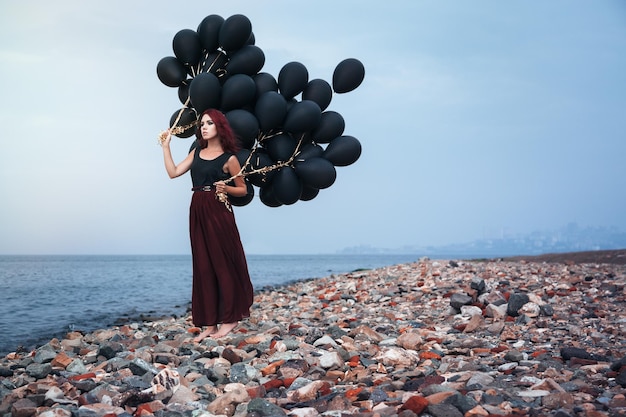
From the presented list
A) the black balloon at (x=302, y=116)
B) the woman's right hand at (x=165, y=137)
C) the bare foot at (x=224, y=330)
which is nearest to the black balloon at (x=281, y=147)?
the black balloon at (x=302, y=116)

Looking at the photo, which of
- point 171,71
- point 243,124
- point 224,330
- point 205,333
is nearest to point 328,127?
point 243,124

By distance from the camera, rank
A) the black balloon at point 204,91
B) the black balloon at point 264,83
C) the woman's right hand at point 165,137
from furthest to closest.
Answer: the black balloon at point 264,83
the woman's right hand at point 165,137
the black balloon at point 204,91

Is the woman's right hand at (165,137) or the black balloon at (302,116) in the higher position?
the black balloon at (302,116)

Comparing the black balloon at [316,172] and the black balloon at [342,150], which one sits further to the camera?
the black balloon at [342,150]

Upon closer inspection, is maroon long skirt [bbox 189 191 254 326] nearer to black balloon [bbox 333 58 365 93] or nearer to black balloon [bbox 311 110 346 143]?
black balloon [bbox 311 110 346 143]

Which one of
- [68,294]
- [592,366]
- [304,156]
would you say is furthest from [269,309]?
[68,294]

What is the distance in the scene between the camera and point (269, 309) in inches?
422

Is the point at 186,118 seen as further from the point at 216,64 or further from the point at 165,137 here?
the point at 216,64

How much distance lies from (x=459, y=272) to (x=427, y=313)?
447cm

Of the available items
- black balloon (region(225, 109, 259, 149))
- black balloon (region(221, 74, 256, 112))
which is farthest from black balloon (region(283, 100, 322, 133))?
black balloon (region(221, 74, 256, 112))

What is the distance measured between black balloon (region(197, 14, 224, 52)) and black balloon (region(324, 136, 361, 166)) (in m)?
1.83

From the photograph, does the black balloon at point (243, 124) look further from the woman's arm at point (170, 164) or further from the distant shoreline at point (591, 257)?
the distant shoreline at point (591, 257)

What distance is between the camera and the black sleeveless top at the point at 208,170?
22.2 feet

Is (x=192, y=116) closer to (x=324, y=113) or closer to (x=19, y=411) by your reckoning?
(x=324, y=113)
